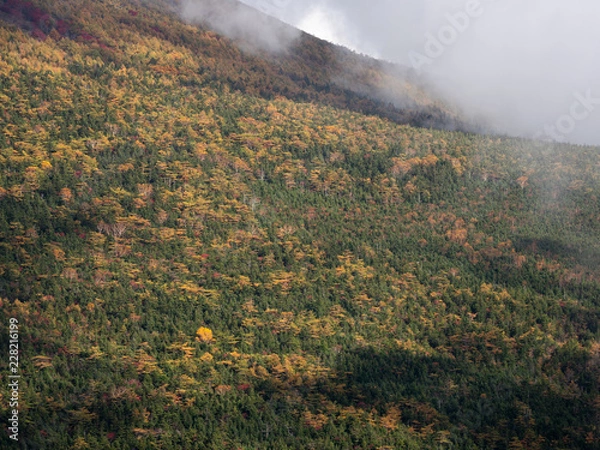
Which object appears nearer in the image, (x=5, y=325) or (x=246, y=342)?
(x=5, y=325)

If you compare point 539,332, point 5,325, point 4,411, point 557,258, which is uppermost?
point 557,258

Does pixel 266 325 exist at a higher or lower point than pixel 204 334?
higher

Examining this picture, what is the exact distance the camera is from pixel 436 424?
139625 millimetres

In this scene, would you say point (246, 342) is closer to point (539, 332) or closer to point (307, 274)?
point (307, 274)

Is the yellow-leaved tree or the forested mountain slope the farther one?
the yellow-leaved tree

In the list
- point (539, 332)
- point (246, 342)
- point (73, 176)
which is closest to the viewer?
point (246, 342)

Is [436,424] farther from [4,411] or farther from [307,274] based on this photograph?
[4,411]

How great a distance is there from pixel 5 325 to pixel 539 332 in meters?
91.9

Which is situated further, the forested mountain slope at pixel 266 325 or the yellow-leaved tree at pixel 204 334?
the yellow-leaved tree at pixel 204 334

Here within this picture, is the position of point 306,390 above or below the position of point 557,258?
below

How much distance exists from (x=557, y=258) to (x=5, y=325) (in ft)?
362

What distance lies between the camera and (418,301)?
6855 inches

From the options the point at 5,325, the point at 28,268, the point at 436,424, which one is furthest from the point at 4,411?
the point at 436,424

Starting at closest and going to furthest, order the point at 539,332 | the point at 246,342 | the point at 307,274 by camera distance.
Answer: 1. the point at 246,342
2. the point at 539,332
3. the point at 307,274
